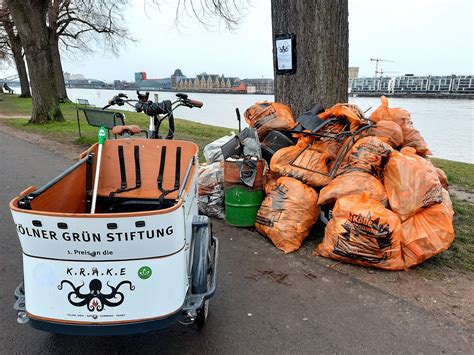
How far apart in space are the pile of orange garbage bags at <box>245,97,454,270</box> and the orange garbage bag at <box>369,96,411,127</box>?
0.01 m

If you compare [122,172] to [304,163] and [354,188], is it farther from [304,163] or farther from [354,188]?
[354,188]

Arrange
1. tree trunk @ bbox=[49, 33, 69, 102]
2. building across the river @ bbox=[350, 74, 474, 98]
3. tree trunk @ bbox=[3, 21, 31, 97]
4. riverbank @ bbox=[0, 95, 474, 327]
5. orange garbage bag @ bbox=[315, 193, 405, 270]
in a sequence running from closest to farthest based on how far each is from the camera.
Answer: riverbank @ bbox=[0, 95, 474, 327] → orange garbage bag @ bbox=[315, 193, 405, 270] → tree trunk @ bbox=[49, 33, 69, 102] → tree trunk @ bbox=[3, 21, 31, 97] → building across the river @ bbox=[350, 74, 474, 98]

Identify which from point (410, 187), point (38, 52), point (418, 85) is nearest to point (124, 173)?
point (410, 187)

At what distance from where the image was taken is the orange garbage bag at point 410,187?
354cm

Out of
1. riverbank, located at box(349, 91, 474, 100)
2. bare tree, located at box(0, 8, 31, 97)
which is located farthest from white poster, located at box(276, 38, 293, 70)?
riverbank, located at box(349, 91, 474, 100)

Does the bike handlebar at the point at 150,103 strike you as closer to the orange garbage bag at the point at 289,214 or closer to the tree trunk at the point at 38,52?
the orange garbage bag at the point at 289,214

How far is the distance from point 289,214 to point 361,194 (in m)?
0.75

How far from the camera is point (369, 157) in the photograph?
393cm

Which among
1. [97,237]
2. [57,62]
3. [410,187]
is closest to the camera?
[97,237]

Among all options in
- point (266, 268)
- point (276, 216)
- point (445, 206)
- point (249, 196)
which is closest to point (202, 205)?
point (249, 196)

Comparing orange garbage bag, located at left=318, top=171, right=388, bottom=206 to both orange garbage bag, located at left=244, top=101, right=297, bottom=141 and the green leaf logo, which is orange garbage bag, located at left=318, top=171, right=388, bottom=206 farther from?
the green leaf logo

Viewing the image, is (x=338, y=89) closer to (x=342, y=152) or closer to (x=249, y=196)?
(x=342, y=152)

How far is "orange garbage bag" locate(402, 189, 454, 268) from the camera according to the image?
133 inches

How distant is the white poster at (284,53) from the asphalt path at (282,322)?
2918 millimetres
